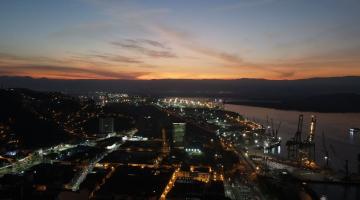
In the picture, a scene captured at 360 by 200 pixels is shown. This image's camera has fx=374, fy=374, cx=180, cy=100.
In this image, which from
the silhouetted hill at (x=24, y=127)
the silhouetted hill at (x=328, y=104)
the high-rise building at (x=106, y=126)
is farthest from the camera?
the silhouetted hill at (x=328, y=104)

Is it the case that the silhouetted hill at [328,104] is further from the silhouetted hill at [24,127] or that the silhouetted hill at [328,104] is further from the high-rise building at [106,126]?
the silhouetted hill at [24,127]

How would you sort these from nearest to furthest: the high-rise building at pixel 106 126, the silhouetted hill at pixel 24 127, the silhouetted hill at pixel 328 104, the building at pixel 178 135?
the silhouetted hill at pixel 24 127
the building at pixel 178 135
the high-rise building at pixel 106 126
the silhouetted hill at pixel 328 104

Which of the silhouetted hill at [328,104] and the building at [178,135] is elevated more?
the silhouetted hill at [328,104]

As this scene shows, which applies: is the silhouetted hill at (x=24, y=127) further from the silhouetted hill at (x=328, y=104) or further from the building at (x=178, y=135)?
the silhouetted hill at (x=328, y=104)

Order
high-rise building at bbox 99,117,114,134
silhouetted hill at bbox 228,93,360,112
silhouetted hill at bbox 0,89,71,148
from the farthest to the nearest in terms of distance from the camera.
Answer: silhouetted hill at bbox 228,93,360,112 < high-rise building at bbox 99,117,114,134 < silhouetted hill at bbox 0,89,71,148

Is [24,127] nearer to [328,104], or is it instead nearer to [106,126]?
[106,126]

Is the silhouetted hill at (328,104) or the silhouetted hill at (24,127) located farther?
the silhouetted hill at (328,104)

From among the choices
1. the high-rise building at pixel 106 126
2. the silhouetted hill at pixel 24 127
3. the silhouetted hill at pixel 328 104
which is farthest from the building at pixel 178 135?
the silhouetted hill at pixel 328 104

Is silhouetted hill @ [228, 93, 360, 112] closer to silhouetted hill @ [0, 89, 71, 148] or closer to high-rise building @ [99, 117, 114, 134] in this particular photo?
high-rise building @ [99, 117, 114, 134]

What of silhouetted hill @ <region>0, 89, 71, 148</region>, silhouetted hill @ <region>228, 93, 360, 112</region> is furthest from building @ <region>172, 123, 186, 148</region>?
silhouetted hill @ <region>228, 93, 360, 112</region>

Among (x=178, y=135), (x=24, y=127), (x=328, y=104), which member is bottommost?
(x=178, y=135)

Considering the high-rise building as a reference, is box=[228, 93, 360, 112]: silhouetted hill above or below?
above

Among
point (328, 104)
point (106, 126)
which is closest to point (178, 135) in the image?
point (106, 126)
